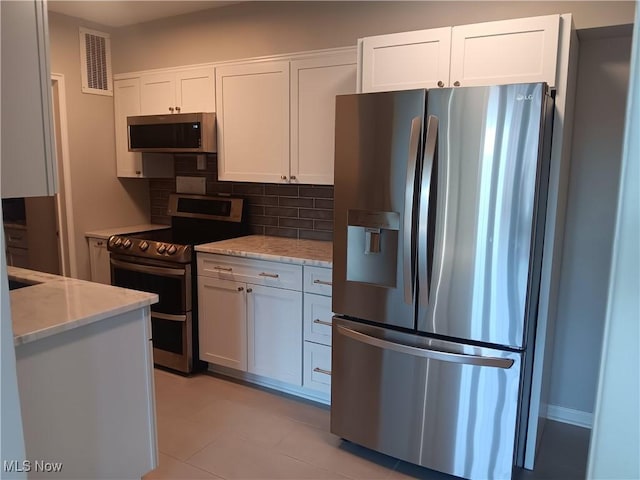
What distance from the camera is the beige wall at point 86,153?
3.71m

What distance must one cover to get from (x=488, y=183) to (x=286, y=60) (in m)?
1.83

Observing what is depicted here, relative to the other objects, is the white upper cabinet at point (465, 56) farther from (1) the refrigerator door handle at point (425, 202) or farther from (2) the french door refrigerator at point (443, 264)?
(1) the refrigerator door handle at point (425, 202)

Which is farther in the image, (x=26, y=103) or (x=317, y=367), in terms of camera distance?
(x=317, y=367)

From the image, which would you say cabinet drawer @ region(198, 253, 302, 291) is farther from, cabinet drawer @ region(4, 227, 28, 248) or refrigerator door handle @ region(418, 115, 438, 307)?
cabinet drawer @ region(4, 227, 28, 248)

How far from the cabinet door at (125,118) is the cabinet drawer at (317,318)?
2113 mm

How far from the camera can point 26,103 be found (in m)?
1.45

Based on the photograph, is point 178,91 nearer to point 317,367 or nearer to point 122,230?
point 122,230

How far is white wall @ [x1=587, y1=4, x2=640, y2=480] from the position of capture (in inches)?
23.2

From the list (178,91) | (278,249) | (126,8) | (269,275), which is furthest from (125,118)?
(269,275)

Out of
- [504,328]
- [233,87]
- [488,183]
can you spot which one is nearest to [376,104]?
[488,183]

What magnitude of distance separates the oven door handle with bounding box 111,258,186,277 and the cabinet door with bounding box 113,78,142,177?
92cm

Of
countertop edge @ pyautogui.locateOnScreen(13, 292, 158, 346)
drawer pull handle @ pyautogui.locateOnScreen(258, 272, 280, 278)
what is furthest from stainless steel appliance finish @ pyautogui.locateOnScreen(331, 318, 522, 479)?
countertop edge @ pyautogui.locateOnScreen(13, 292, 158, 346)

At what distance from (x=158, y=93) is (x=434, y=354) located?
301cm

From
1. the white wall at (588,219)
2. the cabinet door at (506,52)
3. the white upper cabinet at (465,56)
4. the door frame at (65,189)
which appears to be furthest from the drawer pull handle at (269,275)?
the door frame at (65,189)
